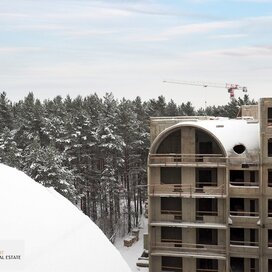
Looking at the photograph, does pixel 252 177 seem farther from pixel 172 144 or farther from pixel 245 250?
pixel 172 144

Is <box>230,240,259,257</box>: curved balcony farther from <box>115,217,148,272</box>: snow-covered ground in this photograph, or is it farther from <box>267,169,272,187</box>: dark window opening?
<box>115,217,148,272</box>: snow-covered ground

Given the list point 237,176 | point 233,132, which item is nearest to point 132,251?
point 237,176

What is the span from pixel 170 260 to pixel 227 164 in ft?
31.0

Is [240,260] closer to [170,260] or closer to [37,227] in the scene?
[170,260]

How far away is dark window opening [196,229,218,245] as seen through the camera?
33.1 metres

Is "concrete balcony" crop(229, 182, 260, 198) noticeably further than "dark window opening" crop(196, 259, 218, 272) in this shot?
No

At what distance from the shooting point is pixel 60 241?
3.92 m

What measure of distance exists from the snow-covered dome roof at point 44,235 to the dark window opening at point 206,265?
30.3 metres

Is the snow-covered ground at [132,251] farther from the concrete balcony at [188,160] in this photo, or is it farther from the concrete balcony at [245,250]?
the concrete balcony at [188,160]

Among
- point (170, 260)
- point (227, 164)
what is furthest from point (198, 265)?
point (227, 164)

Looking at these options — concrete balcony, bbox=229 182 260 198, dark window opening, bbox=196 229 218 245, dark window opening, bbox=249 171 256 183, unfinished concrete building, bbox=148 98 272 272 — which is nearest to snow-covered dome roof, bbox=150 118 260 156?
unfinished concrete building, bbox=148 98 272 272

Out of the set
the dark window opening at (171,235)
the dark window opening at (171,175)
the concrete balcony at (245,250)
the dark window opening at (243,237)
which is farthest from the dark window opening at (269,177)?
the dark window opening at (171,235)

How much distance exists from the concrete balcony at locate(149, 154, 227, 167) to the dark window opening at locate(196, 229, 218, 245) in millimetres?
5495

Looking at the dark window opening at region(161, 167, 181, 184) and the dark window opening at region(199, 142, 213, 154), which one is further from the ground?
the dark window opening at region(199, 142, 213, 154)
